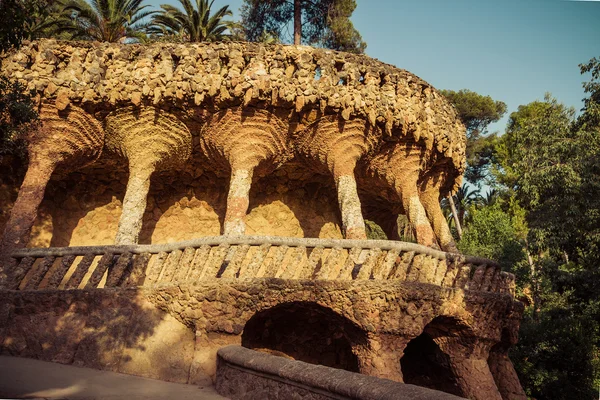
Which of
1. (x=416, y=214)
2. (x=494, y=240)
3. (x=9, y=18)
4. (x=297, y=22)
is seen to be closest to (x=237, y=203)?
(x=416, y=214)

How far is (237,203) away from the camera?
29.1 ft

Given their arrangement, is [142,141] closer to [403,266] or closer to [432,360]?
[403,266]

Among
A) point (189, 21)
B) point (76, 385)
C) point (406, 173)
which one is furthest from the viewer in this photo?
point (189, 21)

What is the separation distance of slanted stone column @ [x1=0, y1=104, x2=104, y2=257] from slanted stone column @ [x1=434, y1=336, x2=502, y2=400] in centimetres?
728

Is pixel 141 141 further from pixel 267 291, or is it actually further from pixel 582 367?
pixel 582 367

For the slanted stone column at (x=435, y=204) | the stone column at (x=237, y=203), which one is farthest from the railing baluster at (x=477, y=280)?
the stone column at (x=237, y=203)

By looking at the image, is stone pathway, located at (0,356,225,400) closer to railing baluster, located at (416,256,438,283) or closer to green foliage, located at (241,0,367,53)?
railing baluster, located at (416,256,438,283)

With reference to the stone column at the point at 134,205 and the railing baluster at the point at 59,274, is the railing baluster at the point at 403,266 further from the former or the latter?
the railing baluster at the point at 59,274

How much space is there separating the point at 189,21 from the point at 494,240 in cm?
1488

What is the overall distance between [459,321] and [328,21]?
53.4ft

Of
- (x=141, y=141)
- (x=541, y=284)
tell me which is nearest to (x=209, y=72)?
(x=141, y=141)

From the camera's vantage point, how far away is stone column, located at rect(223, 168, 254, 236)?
8609 mm

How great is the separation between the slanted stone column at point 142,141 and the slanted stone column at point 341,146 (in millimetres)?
Answer: 2367

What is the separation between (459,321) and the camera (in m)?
7.91
